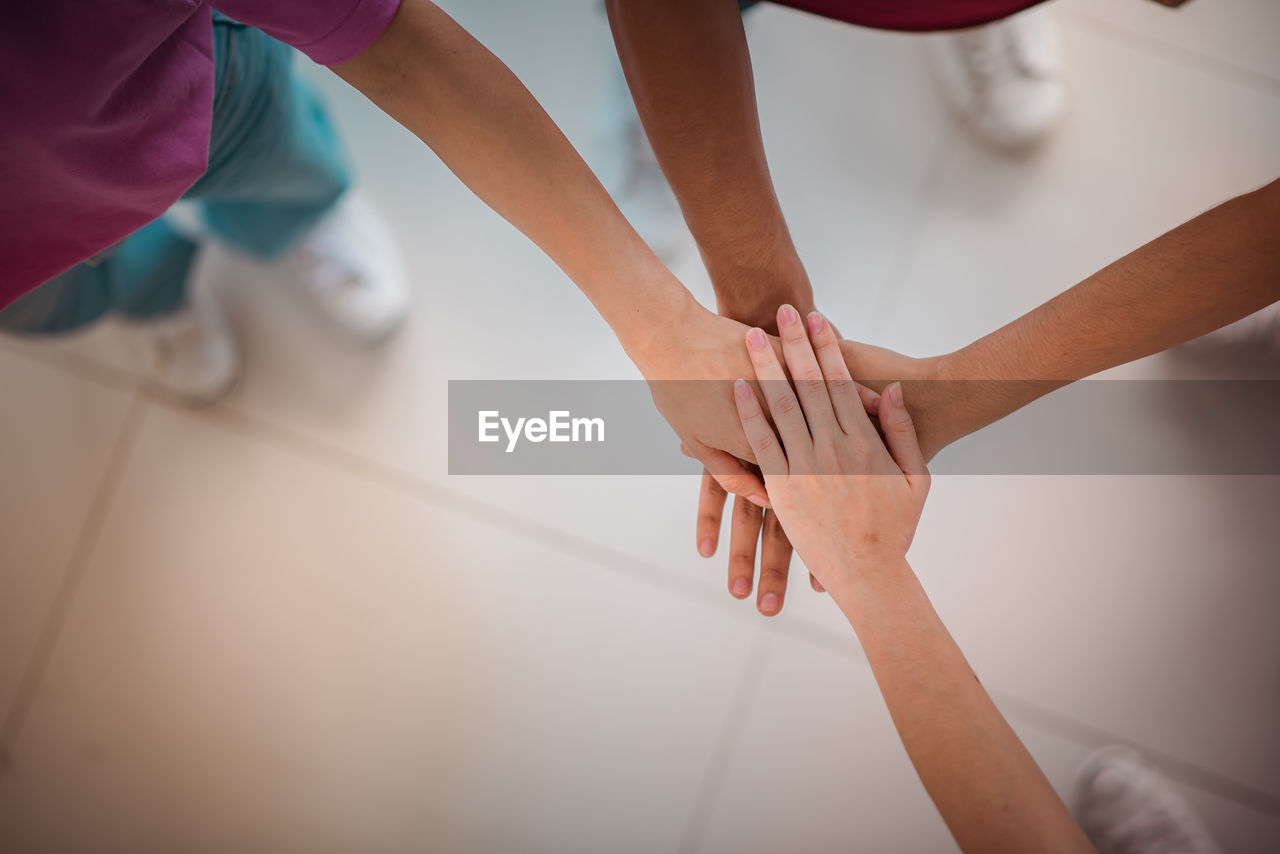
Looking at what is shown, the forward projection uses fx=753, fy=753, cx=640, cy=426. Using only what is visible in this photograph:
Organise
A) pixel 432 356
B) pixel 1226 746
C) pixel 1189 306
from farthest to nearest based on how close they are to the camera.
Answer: pixel 432 356
pixel 1226 746
pixel 1189 306

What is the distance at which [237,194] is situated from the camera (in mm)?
859

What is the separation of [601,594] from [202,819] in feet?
2.21

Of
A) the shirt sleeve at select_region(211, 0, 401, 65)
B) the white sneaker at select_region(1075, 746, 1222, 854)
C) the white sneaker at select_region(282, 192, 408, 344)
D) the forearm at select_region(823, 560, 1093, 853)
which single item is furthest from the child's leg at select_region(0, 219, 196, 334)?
the white sneaker at select_region(1075, 746, 1222, 854)

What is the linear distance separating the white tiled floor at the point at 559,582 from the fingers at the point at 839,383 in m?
0.36

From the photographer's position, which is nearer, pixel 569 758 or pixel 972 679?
pixel 972 679

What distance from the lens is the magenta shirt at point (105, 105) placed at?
0.46 metres

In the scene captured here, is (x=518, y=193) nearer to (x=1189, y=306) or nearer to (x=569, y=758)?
(x=1189, y=306)

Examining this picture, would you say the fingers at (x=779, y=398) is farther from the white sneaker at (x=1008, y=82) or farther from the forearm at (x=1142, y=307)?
the white sneaker at (x=1008, y=82)

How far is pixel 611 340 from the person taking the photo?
1210mm

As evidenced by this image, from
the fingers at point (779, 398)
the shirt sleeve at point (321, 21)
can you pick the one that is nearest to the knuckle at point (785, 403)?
the fingers at point (779, 398)

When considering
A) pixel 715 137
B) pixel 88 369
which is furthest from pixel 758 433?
pixel 88 369

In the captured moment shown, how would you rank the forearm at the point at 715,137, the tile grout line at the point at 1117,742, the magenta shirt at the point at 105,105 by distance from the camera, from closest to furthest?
the magenta shirt at the point at 105,105, the forearm at the point at 715,137, the tile grout line at the point at 1117,742

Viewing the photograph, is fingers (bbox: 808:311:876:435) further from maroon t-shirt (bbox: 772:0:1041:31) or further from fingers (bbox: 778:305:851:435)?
maroon t-shirt (bbox: 772:0:1041:31)

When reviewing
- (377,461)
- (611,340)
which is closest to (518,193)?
(611,340)
